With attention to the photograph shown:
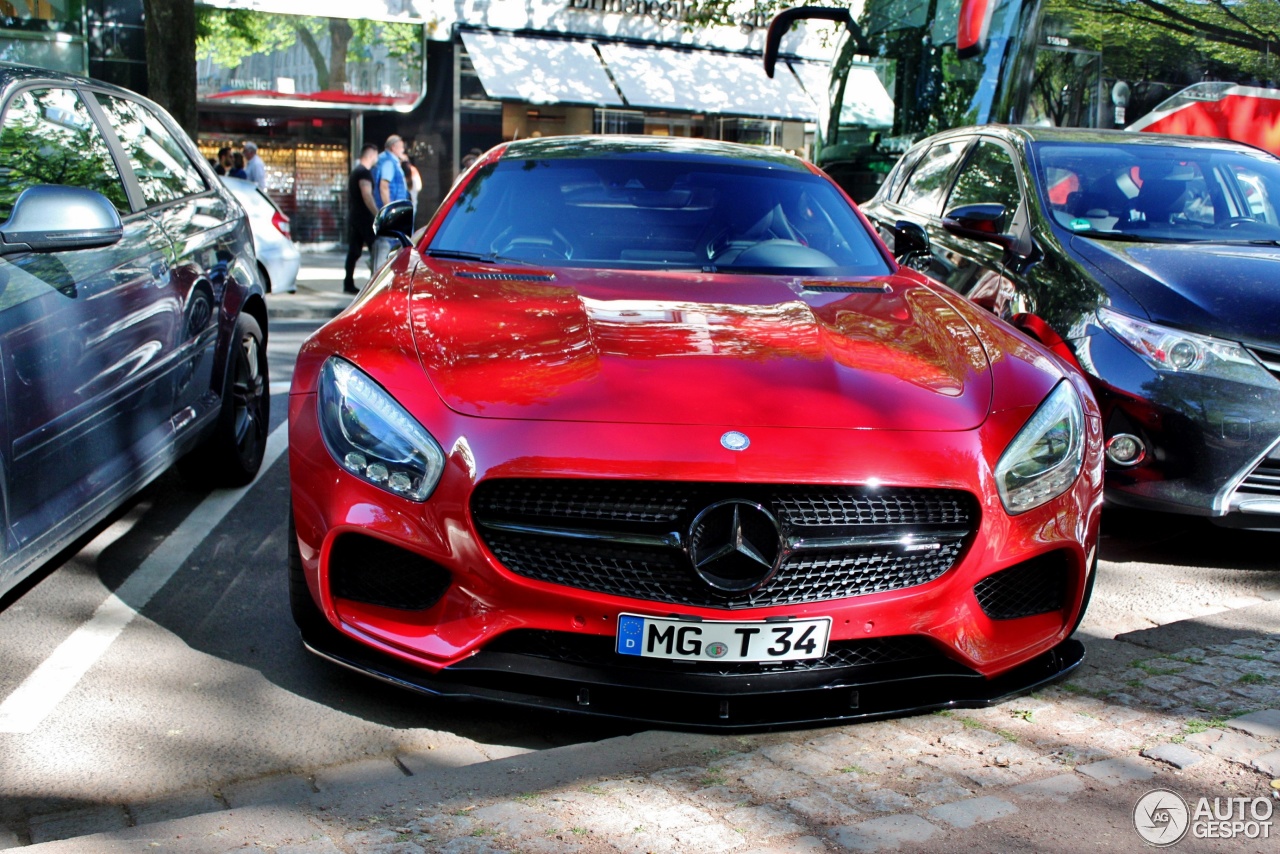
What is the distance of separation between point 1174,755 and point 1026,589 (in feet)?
1.90

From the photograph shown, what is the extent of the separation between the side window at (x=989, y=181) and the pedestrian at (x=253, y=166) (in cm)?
1406

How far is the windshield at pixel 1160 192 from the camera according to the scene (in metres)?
6.01

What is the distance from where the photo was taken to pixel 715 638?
122 inches

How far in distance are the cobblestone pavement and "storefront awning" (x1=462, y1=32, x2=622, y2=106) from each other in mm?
18948

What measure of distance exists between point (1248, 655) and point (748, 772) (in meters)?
1.72

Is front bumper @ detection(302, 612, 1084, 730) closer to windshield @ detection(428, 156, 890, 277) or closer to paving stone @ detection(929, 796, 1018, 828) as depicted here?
paving stone @ detection(929, 796, 1018, 828)

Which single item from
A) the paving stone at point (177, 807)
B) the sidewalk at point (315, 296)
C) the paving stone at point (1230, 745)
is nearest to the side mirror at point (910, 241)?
the paving stone at point (1230, 745)

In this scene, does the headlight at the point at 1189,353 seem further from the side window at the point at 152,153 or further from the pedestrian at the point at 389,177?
the pedestrian at the point at 389,177

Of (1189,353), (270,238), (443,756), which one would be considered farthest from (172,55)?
(443,756)

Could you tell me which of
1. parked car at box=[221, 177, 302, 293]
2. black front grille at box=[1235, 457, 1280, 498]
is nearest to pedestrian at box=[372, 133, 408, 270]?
parked car at box=[221, 177, 302, 293]

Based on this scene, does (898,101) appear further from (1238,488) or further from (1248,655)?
(1248,655)

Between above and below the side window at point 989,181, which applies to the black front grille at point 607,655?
below

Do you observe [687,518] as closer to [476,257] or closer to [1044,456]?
[1044,456]

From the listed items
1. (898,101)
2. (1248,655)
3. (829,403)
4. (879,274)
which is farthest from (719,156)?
(898,101)
